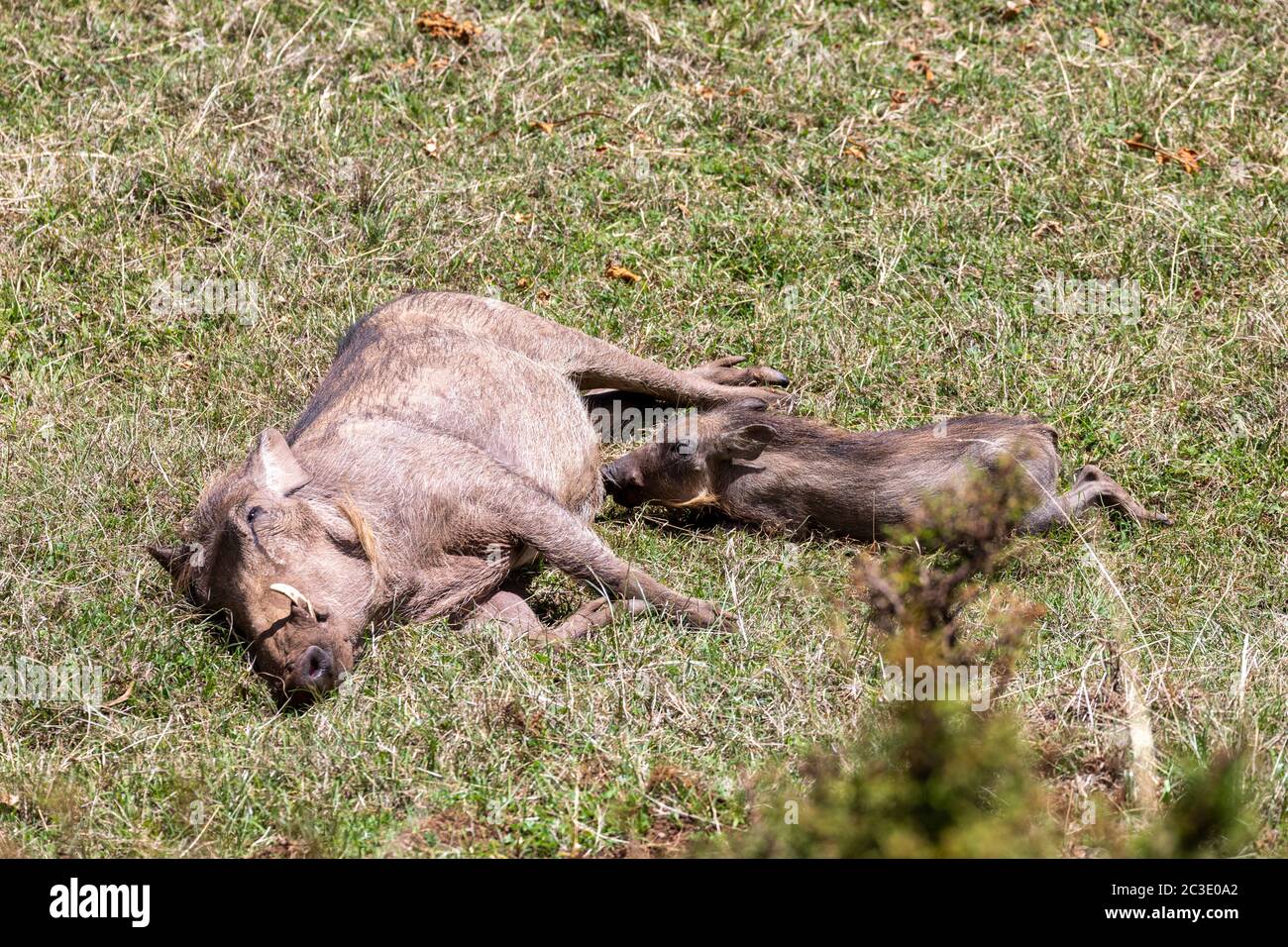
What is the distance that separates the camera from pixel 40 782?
4676mm

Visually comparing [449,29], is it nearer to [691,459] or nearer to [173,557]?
[691,459]

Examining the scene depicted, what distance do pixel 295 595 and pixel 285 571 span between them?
194mm

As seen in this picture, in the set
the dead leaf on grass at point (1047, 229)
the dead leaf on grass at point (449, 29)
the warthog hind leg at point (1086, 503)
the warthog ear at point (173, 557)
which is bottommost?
the warthog ear at point (173, 557)

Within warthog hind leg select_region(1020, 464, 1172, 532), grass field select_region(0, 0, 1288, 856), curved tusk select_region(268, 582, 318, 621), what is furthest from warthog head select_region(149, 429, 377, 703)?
warthog hind leg select_region(1020, 464, 1172, 532)

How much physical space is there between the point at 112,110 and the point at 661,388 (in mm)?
3967

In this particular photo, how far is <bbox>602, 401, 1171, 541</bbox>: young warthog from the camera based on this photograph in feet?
19.7

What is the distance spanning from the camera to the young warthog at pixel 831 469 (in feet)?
19.7

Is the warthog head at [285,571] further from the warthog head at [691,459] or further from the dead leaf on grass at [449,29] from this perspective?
the dead leaf on grass at [449,29]

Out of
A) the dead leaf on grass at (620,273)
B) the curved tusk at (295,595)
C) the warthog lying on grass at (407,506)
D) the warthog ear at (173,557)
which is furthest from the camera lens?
the dead leaf on grass at (620,273)

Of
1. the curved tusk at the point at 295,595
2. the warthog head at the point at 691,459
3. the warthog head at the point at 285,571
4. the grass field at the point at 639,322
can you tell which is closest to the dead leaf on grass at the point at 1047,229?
the grass field at the point at 639,322

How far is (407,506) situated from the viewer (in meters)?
5.57

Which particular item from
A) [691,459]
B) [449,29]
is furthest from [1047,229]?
[449,29]
